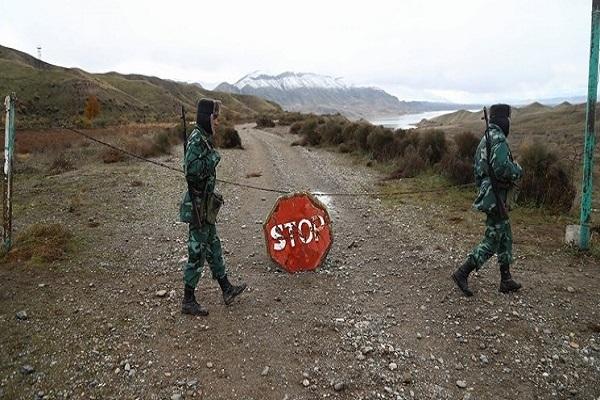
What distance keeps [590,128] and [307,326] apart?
4.85 m

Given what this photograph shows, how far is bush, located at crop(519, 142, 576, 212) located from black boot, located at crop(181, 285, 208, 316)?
23.8 feet

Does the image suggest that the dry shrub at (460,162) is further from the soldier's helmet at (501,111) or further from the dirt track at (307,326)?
the soldier's helmet at (501,111)

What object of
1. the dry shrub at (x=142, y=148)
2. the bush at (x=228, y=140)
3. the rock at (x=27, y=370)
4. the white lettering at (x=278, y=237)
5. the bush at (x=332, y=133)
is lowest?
the rock at (x=27, y=370)

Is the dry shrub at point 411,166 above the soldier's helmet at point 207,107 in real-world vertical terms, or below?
below

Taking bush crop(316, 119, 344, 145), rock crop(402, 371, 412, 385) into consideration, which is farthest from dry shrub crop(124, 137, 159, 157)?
rock crop(402, 371, 412, 385)

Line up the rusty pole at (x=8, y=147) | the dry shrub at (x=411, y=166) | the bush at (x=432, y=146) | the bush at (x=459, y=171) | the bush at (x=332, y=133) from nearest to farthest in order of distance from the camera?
the rusty pole at (x=8, y=147) < the bush at (x=459, y=171) < the dry shrub at (x=411, y=166) < the bush at (x=432, y=146) < the bush at (x=332, y=133)

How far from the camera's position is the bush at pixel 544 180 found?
8891 millimetres

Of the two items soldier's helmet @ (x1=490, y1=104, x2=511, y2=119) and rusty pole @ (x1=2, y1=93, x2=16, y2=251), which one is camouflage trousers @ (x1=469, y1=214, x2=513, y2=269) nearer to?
soldier's helmet @ (x1=490, y1=104, x2=511, y2=119)

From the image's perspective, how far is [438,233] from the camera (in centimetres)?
752

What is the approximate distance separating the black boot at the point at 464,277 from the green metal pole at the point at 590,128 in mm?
2399

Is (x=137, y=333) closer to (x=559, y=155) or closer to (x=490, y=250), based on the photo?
(x=490, y=250)

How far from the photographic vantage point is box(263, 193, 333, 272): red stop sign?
585 cm

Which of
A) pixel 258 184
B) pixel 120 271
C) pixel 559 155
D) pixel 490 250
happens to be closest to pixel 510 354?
pixel 490 250

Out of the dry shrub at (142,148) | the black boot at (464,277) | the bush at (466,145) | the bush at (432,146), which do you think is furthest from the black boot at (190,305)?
the dry shrub at (142,148)
